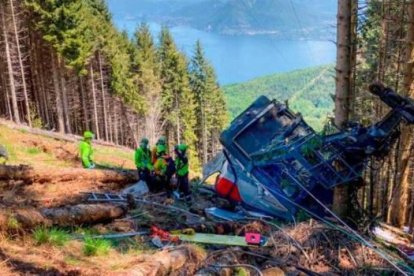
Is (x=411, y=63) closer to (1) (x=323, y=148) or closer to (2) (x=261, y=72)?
(1) (x=323, y=148)

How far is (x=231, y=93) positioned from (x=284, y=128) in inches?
5582

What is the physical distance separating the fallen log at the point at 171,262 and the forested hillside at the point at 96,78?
31.6 metres

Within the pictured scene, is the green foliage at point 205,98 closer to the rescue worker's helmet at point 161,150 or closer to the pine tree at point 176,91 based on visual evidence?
the pine tree at point 176,91

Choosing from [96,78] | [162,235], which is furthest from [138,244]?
[96,78]

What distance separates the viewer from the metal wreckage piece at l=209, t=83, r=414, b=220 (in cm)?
923

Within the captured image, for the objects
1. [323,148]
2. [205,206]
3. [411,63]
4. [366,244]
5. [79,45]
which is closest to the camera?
[366,244]

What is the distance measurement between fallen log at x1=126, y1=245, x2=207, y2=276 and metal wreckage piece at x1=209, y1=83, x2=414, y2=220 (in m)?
3.22

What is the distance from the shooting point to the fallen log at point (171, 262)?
5883mm

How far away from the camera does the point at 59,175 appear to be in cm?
1232

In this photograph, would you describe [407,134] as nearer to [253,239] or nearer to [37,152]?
[253,239]

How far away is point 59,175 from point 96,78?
124 ft

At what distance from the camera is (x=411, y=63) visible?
12.6m

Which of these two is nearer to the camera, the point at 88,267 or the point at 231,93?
the point at 88,267

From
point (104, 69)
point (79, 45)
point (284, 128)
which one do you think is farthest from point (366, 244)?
point (104, 69)
